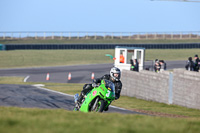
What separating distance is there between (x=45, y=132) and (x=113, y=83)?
569 centimetres

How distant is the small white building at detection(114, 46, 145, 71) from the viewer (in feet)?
110

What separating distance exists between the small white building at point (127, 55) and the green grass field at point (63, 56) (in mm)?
20569

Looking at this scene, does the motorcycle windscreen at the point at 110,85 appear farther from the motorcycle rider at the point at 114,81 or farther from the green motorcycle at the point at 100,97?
the motorcycle rider at the point at 114,81

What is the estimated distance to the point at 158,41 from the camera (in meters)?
73.4

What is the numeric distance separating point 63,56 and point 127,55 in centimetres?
2515

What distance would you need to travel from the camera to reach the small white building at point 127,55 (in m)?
33.7

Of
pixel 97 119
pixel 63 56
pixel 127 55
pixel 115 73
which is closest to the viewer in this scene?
pixel 97 119

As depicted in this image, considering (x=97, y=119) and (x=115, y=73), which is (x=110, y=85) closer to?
(x=115, y=73)

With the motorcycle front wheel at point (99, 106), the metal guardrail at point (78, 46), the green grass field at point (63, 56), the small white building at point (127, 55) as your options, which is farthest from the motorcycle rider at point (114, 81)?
the metal guardrail at point (78, 46)

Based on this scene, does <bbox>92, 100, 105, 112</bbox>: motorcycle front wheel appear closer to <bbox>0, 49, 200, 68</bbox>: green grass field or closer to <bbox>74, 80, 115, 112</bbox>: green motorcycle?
<bbox>74, 80, 115, 112</bbox>: green motorcycle

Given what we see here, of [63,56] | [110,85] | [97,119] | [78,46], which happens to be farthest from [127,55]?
[78,46]

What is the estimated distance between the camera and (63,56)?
58000 mm

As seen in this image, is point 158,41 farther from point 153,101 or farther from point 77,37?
point 153,101

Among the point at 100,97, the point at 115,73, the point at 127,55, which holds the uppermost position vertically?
the point at 115,73
